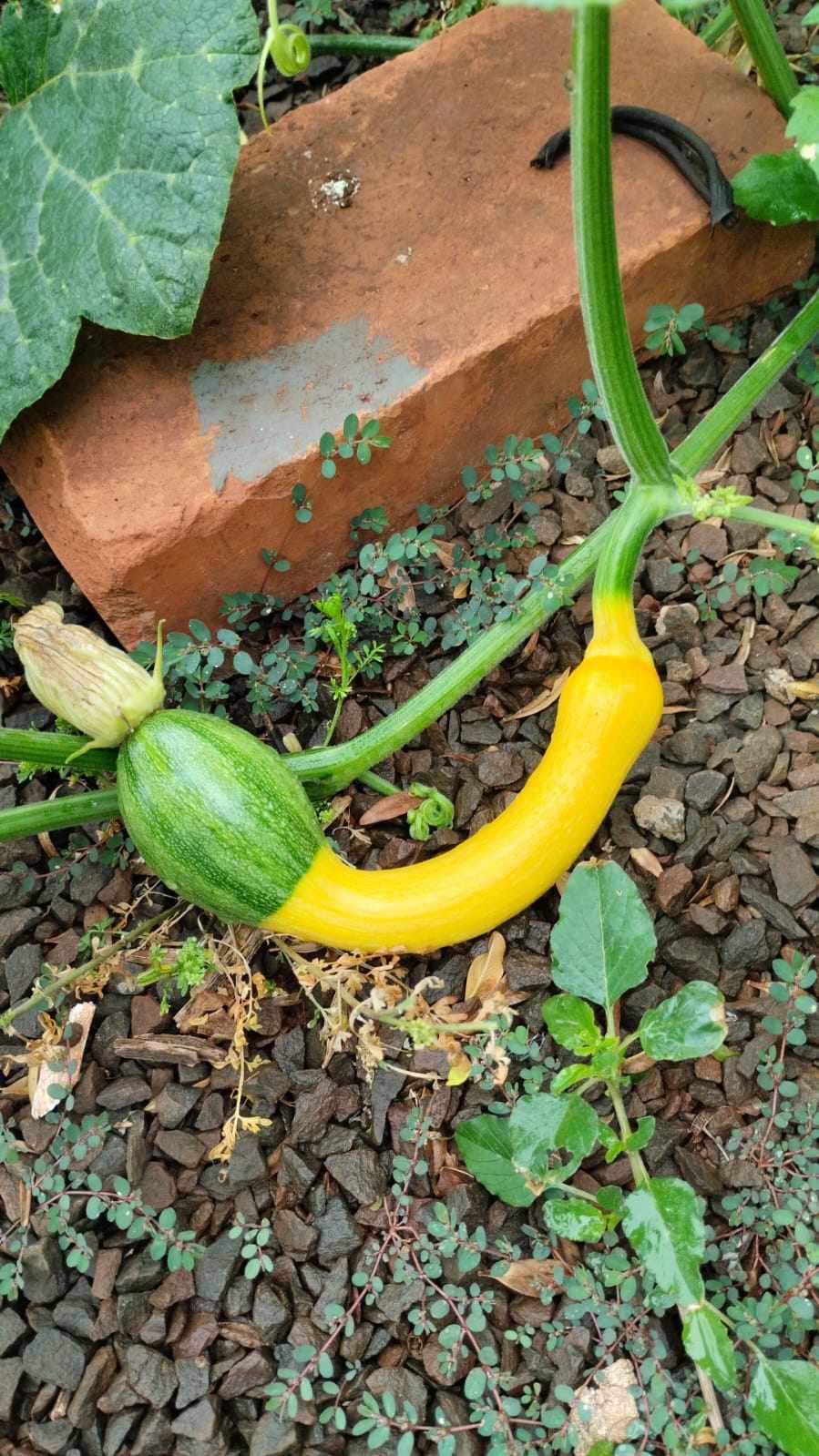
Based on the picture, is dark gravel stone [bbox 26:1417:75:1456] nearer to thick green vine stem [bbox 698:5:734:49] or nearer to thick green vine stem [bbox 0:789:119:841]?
thick green vine stem [bbox 0:789:119:841]

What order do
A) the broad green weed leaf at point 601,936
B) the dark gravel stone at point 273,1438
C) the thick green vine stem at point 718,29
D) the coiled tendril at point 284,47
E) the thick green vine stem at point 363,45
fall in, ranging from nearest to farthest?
the dark gravel stone at point 273,1438, the broad green weed leaf at point 601,936, the coiled tendril at point 284,47, the thick green vine stem at point 718,29, the thick green vine stem at point 363,45

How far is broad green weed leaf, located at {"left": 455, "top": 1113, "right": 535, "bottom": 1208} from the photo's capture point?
5.82ft

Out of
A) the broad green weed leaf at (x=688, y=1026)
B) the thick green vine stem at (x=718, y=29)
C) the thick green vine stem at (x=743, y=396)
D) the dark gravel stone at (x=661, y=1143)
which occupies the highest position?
the thick green vine stem at (x=718, y=29)

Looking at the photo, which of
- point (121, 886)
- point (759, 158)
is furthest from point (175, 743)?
point (759, 158)

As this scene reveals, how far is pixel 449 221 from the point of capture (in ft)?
7.26

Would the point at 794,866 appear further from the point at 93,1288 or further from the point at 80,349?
the point at 80,349

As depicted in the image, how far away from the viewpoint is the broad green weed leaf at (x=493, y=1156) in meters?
1.77

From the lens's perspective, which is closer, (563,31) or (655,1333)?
(655,1333)

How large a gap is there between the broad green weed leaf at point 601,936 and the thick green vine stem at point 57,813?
0.71m

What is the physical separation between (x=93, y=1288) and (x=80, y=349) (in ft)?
4.74

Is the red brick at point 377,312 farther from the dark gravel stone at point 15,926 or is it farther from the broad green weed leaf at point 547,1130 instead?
the broad green weed leaf at point 547,1130

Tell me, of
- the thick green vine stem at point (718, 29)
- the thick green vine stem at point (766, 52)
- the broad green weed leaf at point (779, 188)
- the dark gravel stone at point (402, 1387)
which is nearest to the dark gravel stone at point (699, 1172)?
the dark gravel stone at point (402, 1387)

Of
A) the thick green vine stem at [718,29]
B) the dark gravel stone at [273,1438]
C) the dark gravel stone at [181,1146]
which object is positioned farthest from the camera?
the thick green vine stem at [718,29]

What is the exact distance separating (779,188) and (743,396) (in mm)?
374
